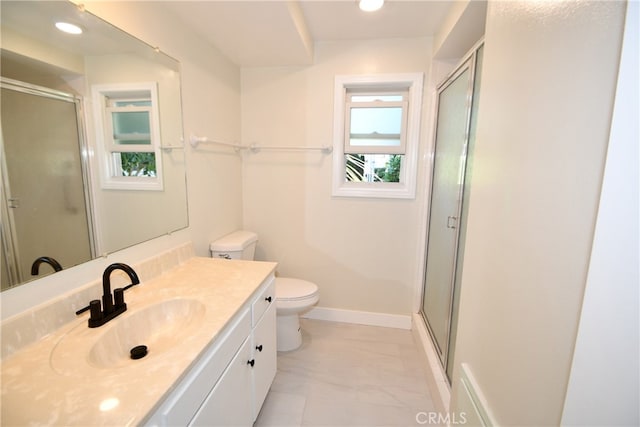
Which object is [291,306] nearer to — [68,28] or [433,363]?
[433,363]

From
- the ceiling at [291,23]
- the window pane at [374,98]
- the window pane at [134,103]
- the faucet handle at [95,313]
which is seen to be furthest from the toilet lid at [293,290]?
the ceiling at [291,23]

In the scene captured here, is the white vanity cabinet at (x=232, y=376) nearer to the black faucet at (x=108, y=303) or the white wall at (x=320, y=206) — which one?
the black faucet at (x=108, y=303)

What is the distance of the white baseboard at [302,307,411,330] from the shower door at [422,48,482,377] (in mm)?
265

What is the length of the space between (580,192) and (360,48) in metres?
2.05

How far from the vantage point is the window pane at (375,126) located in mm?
2355

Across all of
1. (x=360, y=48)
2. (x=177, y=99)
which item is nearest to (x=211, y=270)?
(x=177, y=99)

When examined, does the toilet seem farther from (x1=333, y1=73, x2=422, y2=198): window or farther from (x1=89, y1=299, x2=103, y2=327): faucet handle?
(x1=89, y1=299, x2=103, y2=327): faucet handle

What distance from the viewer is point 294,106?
2.37 meters

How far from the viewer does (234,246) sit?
204cm

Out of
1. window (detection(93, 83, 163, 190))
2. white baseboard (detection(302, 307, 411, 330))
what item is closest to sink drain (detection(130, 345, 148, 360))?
window (detection(93, 83, 163, 190))

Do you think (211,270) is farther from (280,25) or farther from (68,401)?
(280,25)

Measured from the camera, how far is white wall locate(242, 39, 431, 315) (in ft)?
7.55

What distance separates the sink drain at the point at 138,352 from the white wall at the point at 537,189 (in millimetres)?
1243

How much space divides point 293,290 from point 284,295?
0.10 meters
